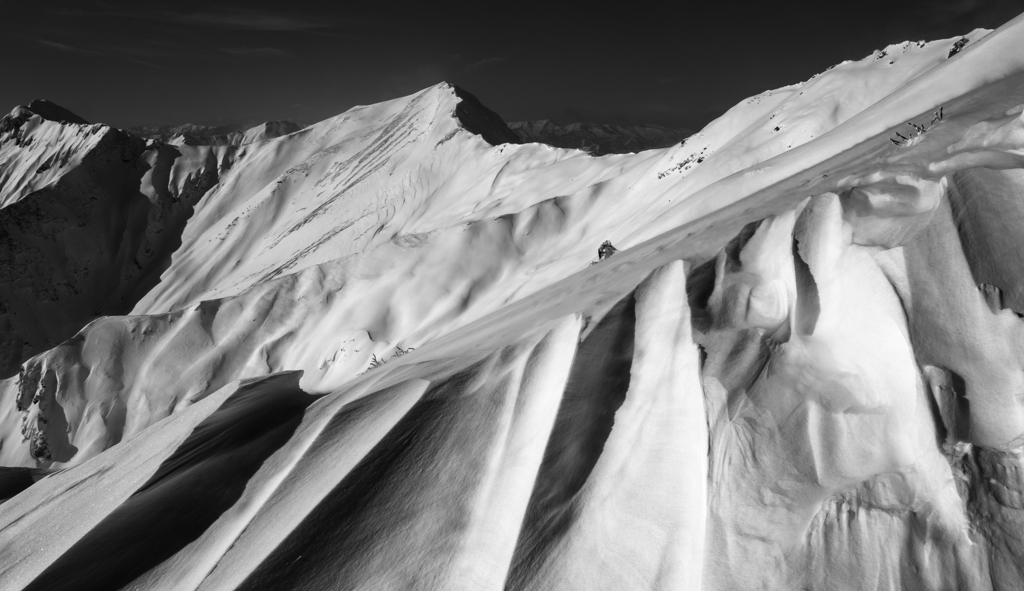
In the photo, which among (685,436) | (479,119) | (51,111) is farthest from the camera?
(51,111)

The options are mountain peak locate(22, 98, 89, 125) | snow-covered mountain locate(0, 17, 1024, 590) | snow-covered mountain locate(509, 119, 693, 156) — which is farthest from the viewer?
snow-covered mountain locate(509, 119, 693, 156)

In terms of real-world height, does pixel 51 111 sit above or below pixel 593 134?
above

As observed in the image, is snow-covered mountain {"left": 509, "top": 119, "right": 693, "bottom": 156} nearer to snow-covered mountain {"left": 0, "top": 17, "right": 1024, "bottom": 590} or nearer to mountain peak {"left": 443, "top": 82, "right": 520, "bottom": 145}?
mountain peak {"left": 443, "top": 82, "right": 520, "bottom": 145}

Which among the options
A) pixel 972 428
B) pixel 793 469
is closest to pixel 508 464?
pixel 793 469

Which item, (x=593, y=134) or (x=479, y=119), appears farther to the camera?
(x=593, y=134)

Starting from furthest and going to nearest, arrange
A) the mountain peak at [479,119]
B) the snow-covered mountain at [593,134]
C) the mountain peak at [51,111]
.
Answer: the snow-covered mountain at [593,134], the mountain peak at [51,111], the mountain peak at [479,119]

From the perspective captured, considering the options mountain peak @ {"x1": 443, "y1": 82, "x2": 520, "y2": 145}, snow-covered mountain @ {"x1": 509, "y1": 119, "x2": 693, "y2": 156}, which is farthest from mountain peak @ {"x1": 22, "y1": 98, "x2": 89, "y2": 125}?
snow-covered mountain @ {"x1": 509, "y1": 119, "x2": 693, "y2": 156}

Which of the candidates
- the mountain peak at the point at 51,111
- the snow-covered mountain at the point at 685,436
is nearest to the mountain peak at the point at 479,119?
the snow-covered mountain at the point at 685,436

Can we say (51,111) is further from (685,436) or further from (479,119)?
(685,436)

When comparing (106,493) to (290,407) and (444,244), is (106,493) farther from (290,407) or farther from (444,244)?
(444,244)

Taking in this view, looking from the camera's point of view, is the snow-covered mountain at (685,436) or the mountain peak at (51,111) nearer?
the snow-covered mountain at (685,436)

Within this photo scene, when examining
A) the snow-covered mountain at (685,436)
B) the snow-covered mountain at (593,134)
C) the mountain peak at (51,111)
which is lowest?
the snow-covered mountain at (685,436)

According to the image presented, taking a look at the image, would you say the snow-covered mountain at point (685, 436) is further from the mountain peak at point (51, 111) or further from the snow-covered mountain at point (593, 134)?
the snow-covered mountain at point (593, 134)

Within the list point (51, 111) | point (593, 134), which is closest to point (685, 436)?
point (51, 111)
